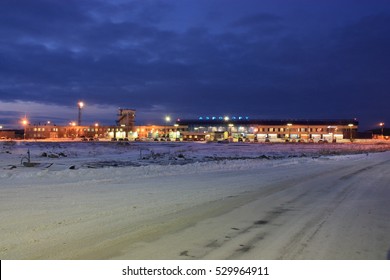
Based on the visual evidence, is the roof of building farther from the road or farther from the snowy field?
the road

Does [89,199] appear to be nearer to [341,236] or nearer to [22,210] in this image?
[22,210]

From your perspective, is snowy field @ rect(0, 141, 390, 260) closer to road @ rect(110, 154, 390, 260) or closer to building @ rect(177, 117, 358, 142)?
road @ rect(110, 154, 390, 260)

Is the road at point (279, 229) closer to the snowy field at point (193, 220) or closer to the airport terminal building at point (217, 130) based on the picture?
the snowy field at point (193, 220)

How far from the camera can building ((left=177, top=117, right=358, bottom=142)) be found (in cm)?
16362

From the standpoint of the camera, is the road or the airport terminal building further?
the airport terminal building

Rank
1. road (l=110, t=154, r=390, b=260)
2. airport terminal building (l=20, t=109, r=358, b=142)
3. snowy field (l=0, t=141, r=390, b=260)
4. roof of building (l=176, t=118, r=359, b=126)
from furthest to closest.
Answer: roof of building (l=176, t=118, r=359, b=126)
airport terminal building (l=20, t=109, r=358, b=142)
snowy field (l=0, t=141, r=390, b=260)
road (l=110, t=154, r=390, b=260)

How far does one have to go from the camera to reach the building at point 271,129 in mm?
163625

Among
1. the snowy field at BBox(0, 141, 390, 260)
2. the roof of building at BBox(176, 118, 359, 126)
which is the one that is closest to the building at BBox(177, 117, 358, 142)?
the roof of building at BBox(176, 118, 359, 126)

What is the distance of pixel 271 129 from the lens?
16888 cm

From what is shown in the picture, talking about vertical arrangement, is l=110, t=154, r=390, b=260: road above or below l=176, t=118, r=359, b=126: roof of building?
below

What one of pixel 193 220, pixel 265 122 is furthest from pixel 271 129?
pixel 193 220

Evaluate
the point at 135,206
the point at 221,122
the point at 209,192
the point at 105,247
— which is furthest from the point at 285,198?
the point at 221,122

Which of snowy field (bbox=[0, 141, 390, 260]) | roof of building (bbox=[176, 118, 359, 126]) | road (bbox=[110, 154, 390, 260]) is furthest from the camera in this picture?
roof of building (bbox=[176, 118, 359, 126])

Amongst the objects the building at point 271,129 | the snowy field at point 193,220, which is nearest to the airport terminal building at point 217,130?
the building at point 271,129
